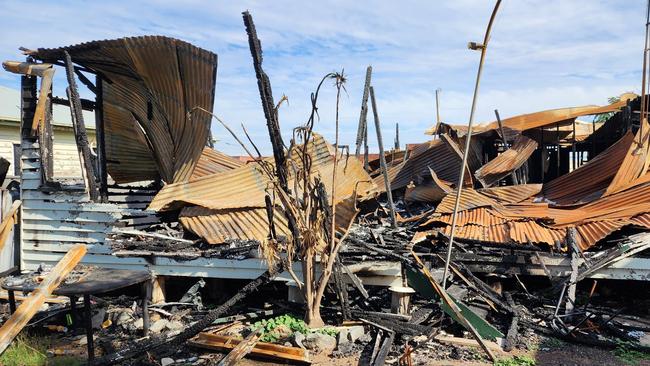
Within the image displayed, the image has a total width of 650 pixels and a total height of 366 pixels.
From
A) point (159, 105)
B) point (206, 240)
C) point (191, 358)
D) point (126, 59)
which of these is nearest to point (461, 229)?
point (206, 240)

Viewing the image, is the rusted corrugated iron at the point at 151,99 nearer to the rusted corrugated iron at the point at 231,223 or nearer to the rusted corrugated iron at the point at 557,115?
the rusted corrugated iron at the point at 231,223

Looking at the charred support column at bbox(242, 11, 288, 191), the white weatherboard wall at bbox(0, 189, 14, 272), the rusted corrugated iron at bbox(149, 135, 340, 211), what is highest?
the charred support column at bbox(242, 11, 288, 191)

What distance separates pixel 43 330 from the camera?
6.66 m

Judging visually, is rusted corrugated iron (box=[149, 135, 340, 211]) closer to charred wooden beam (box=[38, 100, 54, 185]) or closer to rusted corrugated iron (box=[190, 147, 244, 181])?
rusted corrugated iron (box=[190, 147, 244, 181])

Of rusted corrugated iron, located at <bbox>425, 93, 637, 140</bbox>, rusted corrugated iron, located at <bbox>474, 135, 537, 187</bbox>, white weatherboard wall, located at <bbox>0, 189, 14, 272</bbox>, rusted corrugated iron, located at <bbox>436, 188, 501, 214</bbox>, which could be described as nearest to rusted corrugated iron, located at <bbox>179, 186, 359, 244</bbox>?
rusted corrugated iron, located at <bbox>436, 188, 501, 214</bbox>

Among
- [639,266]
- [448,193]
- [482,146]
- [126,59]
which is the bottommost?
[639,266]

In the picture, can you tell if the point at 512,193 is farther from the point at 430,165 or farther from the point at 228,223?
the point at 228,223

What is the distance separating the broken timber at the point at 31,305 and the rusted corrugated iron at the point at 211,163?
15.5 feet

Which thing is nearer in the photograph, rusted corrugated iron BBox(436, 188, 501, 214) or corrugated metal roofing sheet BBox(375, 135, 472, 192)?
rusted corrugated iron BBox(436, 188, 501, 214)

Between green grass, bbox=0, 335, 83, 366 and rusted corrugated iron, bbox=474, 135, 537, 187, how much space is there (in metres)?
8.37

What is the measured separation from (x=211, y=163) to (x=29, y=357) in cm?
487

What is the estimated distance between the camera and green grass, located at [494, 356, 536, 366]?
201 inches

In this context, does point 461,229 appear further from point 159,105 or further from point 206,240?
point 159,105

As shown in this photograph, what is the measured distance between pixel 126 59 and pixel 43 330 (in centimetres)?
407
